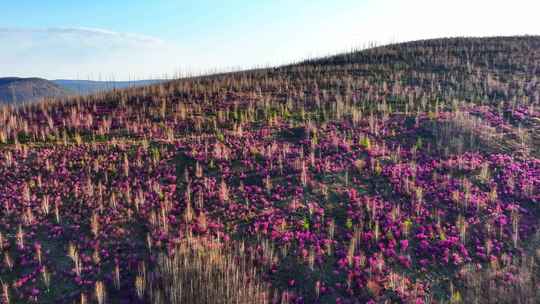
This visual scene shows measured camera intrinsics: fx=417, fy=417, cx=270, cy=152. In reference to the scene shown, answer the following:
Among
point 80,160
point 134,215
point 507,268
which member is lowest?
point 507,268

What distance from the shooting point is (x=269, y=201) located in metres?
12.5

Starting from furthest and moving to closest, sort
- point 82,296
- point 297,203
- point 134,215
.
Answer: point 297,203 < point 134,215 < point 82,296

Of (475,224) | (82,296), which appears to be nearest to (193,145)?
(82,296)

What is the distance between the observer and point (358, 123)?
62.5 ft

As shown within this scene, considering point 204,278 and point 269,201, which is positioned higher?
point 269,201

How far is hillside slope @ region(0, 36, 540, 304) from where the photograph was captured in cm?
927

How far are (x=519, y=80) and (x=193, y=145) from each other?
79.6 feet

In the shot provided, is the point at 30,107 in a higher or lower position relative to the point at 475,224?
higher

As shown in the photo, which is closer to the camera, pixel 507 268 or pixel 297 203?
pixel 507 268

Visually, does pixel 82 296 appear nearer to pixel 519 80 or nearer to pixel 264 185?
pixel 264 185

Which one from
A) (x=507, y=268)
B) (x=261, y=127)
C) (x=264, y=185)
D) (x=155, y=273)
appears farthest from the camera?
(x=261, y=127)

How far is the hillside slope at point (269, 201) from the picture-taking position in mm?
9266

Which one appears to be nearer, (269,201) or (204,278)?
(204,278)

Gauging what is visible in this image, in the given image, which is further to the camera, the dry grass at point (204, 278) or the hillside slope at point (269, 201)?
the hillside slope at point (269, 201)
